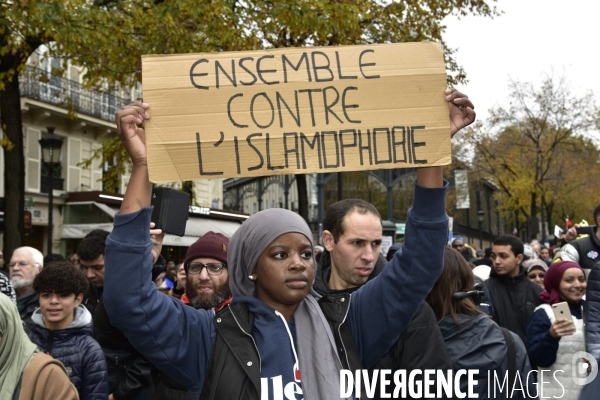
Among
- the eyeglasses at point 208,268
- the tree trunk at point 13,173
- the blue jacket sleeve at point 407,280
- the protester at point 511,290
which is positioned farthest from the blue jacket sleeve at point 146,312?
the tree trunk at point 13,173

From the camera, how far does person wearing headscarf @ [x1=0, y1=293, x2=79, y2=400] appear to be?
2.99 metres

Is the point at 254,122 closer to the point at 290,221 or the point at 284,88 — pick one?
the point at 284,88

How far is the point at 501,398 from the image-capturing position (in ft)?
11.1

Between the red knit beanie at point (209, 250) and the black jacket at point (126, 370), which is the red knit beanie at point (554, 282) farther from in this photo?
the black jacket at point (126, 370)

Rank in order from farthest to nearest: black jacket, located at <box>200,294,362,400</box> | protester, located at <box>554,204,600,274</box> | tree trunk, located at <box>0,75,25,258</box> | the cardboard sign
→ tree trunk, located at <box>0,75,25,258</box>, protester, located at <box>554,204,600,274</box>, the cardboard sign, black jacket, located at <box>200,294,362,400</box>

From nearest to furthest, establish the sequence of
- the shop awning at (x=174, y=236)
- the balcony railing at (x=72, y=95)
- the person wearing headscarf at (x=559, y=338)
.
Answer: the person wearing headscarf at (x=559, y=338) → the shop awning at (x=174, y=236) → the balcony railing at (x=72, y=95)

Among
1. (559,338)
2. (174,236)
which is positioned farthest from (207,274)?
(174,236)

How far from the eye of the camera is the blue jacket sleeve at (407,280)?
8.42 ft

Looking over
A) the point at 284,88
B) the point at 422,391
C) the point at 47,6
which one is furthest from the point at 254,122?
the point at 47,6

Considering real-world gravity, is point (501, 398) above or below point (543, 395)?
above

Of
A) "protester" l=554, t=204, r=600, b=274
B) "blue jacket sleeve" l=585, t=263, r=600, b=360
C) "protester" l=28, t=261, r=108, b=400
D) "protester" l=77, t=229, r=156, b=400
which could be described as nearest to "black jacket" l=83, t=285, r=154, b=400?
"protester" l=77, t=229, r=156, b=400

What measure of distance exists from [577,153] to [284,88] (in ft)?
114

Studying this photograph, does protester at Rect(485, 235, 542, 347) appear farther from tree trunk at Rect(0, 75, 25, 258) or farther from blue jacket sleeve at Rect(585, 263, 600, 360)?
tree trunk at Rect(0, 75, 25, 258)

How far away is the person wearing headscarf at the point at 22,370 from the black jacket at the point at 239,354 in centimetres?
100
